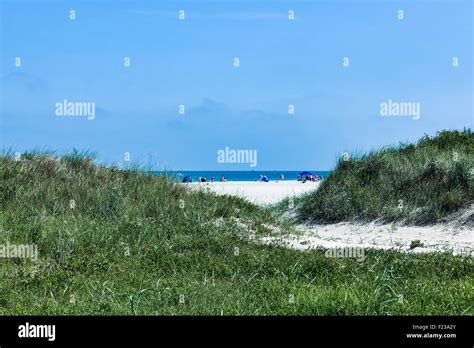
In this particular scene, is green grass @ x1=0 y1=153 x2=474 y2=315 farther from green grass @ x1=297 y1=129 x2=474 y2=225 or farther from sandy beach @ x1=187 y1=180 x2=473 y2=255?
green grass @ x1=297 y1=129 x2=474 y2=225

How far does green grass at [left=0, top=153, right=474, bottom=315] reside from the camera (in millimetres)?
8391

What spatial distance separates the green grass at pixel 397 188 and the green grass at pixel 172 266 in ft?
11.3

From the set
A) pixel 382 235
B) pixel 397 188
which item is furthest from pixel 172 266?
pixel 397 188

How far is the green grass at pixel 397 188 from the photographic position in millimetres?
19297

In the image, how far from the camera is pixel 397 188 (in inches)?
807

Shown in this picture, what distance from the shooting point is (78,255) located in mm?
11555

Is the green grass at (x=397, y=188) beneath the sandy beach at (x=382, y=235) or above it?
above

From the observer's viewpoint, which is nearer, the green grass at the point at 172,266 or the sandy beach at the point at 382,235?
the green grass at the point at 172,266

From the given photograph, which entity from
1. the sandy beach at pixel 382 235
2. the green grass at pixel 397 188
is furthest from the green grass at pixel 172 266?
the green grass at pixel 397 188

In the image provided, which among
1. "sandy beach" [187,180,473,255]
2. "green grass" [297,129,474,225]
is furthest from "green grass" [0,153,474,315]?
"green grass" [297,129,474,225]

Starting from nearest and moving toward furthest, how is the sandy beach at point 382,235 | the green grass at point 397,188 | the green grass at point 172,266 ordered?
the green grass at point 172,266
the sandy beach at point 382,235
the green grass at point 397,188

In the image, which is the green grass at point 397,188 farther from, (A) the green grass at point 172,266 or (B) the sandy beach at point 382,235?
(A) the green grass at point 172,266
